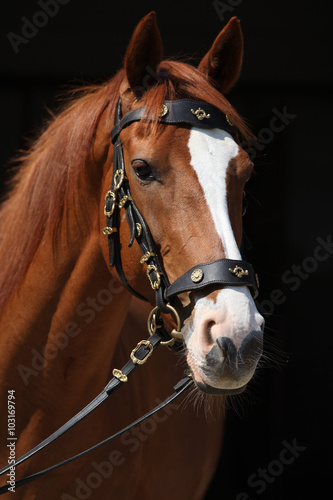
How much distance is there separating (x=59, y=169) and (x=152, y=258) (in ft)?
1.61

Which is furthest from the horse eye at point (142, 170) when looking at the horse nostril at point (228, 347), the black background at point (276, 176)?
the black background at point (276, 176)

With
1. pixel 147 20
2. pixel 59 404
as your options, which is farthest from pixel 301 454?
pixel 147 20

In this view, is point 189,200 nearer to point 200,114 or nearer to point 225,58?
point 200,114

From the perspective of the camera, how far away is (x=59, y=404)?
1850 millimetres

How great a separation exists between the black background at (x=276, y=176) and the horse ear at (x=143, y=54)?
2.32 meters

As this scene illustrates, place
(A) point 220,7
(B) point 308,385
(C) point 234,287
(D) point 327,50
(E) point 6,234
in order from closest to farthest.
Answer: (C) point 234,287
(E) point 6,234
(A) point 220,7
(D) point 327,50
(B) point 308,385

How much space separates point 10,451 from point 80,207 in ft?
2.72

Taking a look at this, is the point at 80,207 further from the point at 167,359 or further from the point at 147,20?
the point at 167,359

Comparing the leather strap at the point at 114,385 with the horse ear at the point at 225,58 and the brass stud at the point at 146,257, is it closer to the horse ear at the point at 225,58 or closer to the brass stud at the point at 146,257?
the brass stud at the point at 146,257

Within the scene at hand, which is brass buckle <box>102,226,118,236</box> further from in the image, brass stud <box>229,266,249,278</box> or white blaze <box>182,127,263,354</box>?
brass stud <box>229,266,249,278</box>

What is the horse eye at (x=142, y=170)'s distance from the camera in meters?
1.57

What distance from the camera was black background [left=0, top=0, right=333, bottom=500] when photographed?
3945 millimetres

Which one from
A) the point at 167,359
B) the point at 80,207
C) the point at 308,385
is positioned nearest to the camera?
the point at 80,207

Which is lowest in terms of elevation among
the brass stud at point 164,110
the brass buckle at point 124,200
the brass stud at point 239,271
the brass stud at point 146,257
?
the brass stud at point 239,271
